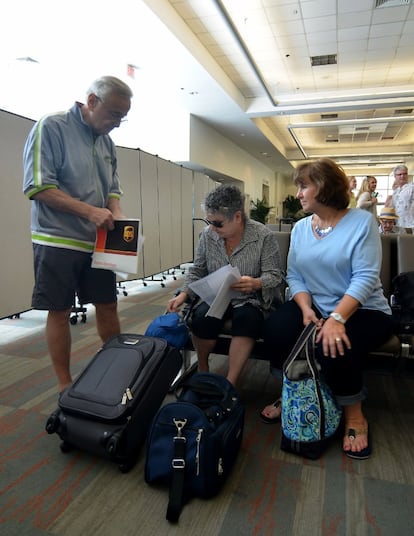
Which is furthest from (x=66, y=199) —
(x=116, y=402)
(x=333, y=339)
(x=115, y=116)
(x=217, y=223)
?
(x=333, y=339)

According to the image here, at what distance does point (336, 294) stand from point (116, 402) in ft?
3.32

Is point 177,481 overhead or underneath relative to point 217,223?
underneath

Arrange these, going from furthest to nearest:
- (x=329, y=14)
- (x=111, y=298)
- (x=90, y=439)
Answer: (x=329, y=14)
(x=111, y=298)
(x=90, y=439)

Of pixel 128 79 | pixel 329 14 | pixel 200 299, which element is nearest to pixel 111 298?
pixel 200 299

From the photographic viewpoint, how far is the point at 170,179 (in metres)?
6.03

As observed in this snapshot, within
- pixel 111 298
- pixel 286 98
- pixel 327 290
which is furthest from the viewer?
pixel 286 98

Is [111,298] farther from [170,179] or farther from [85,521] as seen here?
[170,179]

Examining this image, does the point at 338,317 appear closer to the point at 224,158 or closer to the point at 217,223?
the point at 217,223

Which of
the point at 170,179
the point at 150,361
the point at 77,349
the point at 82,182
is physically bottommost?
the point at 77,349

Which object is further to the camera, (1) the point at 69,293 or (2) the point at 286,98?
(2) the point at 286,98

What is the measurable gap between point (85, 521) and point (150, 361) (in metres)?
0.56

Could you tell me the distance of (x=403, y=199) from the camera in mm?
4402

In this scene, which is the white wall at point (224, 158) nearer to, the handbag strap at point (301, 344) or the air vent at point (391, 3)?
the air vent at point (391, 3)

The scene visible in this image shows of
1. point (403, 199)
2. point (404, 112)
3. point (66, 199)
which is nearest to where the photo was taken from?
point (66, 199)
